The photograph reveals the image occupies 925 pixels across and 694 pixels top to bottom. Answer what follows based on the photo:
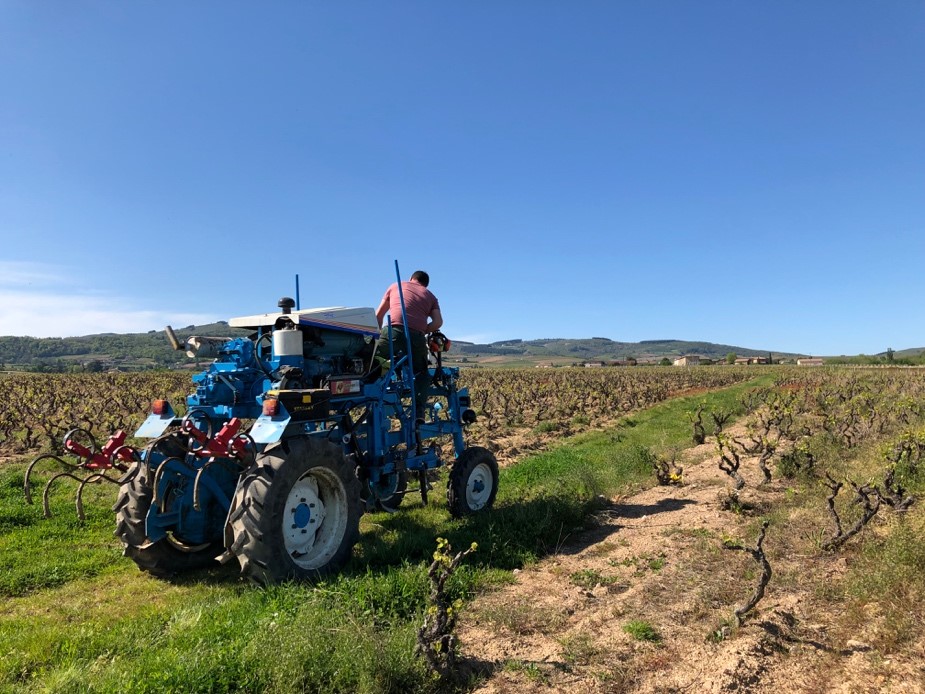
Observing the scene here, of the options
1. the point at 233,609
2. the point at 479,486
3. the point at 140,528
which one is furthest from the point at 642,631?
the point at 140,528

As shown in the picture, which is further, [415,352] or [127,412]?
[127,412]

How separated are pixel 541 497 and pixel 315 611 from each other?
404 cm

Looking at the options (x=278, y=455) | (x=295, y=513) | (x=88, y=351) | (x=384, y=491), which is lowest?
(x=384, y=491)

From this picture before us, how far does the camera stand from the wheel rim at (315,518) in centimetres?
516

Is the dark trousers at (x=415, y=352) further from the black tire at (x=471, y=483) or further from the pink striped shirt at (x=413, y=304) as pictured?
the black tire at (x=471, y=483)

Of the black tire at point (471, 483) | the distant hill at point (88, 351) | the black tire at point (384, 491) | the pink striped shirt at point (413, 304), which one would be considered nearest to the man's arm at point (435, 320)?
the pink striped shirt at point (413, 304)

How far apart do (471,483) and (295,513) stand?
117 inches

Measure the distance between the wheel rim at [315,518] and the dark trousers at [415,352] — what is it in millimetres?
2003

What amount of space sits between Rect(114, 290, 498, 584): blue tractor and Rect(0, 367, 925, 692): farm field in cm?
37

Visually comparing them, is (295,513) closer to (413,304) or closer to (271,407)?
(271,407)

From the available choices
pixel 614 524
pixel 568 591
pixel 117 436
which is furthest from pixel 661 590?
pixel 117 436

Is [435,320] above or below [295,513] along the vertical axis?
above

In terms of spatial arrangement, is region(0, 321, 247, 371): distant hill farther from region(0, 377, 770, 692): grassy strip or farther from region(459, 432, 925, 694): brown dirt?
region(459, 432, 925, 694): brown dirt

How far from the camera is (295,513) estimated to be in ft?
17.0
